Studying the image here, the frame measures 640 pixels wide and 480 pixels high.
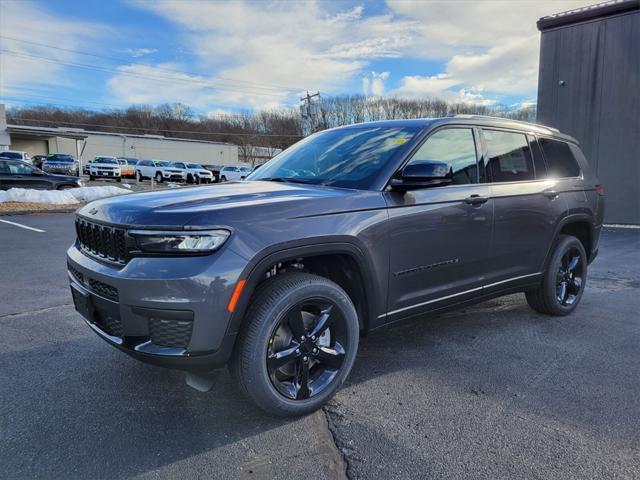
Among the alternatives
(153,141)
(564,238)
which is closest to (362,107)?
(153,141)

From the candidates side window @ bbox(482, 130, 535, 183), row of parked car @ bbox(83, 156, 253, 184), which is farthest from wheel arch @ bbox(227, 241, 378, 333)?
row of parked car @ bbox(83, 156, 253, 184)

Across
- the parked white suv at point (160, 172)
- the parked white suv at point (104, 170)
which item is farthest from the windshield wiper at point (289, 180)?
the parked white suv at point (160, 172)

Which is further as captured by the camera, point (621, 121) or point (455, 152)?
point (621, 121)

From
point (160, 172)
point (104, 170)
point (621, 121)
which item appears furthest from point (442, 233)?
point (160, 172)

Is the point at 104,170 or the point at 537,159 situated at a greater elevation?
the point at 104,170

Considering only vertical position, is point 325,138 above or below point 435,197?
above

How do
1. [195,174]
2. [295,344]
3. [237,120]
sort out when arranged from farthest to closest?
[237,120], [195,174], [295,344]

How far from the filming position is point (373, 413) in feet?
9.44

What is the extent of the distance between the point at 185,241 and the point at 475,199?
7.24 ft

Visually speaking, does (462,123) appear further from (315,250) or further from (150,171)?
(150,171)

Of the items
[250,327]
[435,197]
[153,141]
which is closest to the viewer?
[250,327]

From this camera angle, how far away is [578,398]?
3.07 meters

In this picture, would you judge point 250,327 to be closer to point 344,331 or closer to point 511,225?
point 344,331

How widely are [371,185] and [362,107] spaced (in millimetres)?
80221
